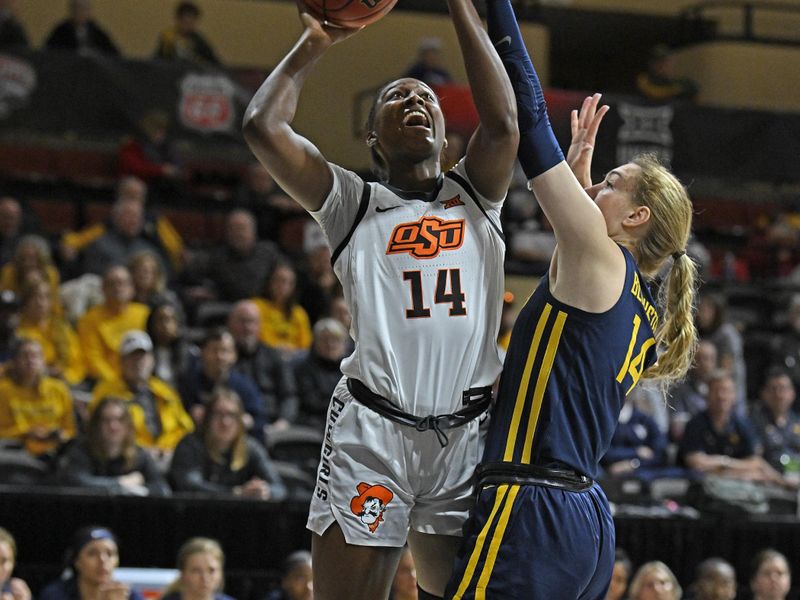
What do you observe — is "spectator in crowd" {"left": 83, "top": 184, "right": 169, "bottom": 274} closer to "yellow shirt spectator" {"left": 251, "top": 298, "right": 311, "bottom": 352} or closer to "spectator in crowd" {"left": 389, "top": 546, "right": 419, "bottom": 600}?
"yellow shirt spectator" {"left": 251, "top": 298, "right": 311, "bottom": 352}

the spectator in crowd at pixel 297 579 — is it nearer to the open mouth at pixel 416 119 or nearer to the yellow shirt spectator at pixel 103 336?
the yellow shirt spectator at pixel 103 336

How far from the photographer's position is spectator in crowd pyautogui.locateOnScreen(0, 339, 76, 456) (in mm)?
8281

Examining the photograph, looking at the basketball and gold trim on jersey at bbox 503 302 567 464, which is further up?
the basketball

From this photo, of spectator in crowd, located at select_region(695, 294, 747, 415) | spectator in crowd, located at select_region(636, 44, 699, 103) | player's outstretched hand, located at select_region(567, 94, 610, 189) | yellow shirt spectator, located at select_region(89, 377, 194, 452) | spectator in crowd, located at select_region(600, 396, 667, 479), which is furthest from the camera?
spectator in crowd, located at select_region(636, 44, 699, 103)

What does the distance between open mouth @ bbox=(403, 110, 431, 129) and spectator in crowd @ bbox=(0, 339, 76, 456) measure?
5.05m

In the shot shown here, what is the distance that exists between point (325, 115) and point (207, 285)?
4081 mm

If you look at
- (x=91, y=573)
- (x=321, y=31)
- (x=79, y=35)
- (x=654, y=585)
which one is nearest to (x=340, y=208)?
(x=321, y=31)

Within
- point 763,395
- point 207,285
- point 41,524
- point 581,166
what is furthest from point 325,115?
point 581,166

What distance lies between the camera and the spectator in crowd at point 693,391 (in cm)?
1017

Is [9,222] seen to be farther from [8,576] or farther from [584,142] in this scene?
[584,142]

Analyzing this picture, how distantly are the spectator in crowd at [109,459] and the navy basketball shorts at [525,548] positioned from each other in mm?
4380

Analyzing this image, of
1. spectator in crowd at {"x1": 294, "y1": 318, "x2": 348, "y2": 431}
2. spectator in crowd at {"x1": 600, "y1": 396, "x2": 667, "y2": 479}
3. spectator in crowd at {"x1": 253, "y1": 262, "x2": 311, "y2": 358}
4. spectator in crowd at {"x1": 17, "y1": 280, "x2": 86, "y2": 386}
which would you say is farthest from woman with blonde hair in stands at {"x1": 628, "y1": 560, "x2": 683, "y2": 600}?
spectator in crowd at {"x1": 17, "y1": 280, "x2": 86, "y2": 386}

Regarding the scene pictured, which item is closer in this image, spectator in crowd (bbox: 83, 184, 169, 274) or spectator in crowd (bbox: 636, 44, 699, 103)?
spectator in crowd (bbox: 83, 184, 169, 274)

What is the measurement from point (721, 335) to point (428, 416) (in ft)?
25.4
